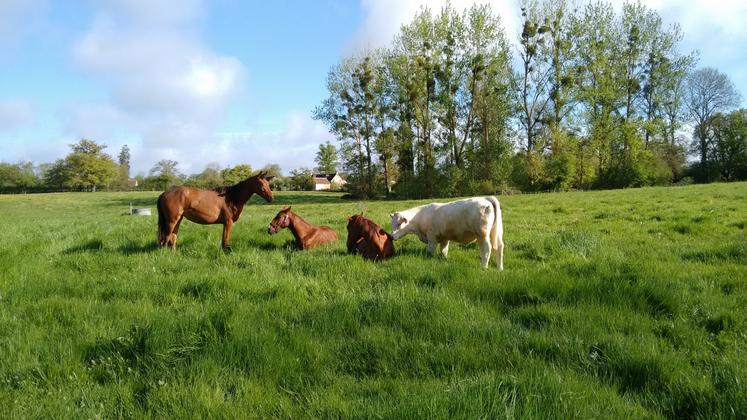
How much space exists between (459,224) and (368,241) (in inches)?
70.9

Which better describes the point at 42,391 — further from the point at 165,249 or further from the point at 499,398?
the point at 165,249

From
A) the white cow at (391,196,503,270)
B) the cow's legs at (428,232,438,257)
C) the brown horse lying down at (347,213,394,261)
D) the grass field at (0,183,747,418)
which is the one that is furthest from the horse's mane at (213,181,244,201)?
the cow's legs at (428,232,438,257)

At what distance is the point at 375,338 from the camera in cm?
442

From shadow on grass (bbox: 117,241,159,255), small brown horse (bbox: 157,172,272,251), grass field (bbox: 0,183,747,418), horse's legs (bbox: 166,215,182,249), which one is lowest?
grass field (bbox: 0,183,747,418)

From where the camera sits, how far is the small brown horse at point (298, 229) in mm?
9836

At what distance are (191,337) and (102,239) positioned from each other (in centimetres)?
780

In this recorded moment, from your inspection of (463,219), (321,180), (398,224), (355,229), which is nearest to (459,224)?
(463,219)

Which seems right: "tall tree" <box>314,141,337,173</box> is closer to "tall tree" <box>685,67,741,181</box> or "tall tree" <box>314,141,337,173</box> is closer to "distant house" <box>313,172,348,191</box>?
"distant house" <box>313,172,348,191</box>

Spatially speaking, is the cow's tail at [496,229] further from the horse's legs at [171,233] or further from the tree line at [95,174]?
the tree line at [95,174]

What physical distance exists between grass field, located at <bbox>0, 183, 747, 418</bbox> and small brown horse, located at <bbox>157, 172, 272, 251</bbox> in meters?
Answer: 1.54

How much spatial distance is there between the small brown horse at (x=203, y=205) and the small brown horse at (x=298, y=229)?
0.72 metres

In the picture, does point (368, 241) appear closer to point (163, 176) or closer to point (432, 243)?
point (432, 243)

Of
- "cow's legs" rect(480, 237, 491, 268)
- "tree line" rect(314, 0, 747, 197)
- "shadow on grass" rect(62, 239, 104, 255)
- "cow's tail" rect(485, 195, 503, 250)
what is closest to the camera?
"cow's legs" rect(480, 237, 491, 268)

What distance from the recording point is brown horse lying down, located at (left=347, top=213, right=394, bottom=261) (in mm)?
8734
